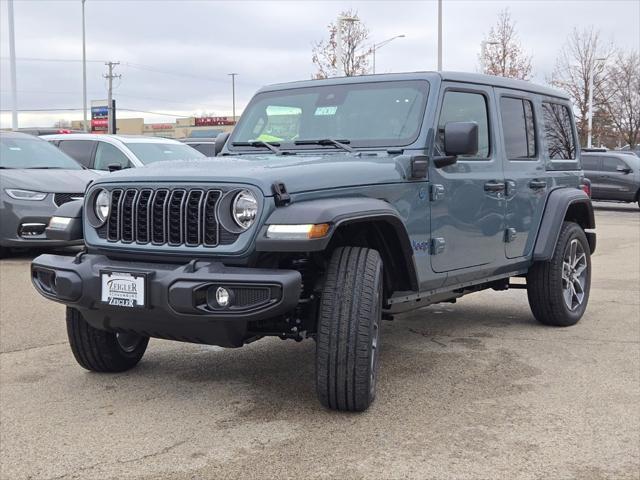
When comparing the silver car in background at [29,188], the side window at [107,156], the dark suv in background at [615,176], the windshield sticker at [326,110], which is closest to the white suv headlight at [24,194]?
the silver car in background at [29,188]

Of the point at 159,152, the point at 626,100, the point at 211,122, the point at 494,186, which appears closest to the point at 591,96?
the point at 626,100

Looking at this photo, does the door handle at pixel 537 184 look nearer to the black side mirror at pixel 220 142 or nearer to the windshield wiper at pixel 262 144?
the windshield wiper at pixel 262 144

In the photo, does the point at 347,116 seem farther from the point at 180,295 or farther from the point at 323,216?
the point at 180,295

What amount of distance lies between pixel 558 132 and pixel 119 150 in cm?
720

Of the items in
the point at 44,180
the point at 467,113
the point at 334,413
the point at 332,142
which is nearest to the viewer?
the point at 334,413

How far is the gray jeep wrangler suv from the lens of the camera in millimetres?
3963

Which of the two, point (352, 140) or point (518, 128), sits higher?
point (518, 128)

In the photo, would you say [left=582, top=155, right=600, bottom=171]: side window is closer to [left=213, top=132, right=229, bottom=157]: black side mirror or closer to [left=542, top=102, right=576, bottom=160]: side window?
[left=542, top=102, right=576, bottom=160]: side window

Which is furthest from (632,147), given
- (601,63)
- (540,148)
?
(540,148)

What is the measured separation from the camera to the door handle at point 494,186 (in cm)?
560

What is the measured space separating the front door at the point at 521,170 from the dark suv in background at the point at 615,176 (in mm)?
16105

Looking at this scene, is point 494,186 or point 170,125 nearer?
point 494,186

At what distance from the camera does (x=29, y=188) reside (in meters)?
10.2

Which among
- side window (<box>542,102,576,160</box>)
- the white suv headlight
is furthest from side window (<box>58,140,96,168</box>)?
side window (<box>542,102,576,160</box>)
